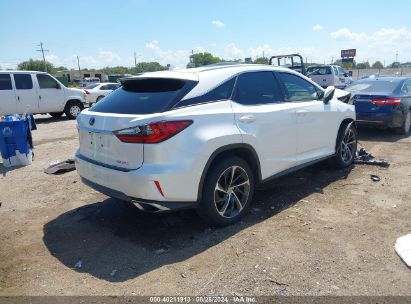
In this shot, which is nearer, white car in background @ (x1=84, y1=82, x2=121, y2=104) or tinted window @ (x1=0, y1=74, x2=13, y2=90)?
tinted window @ (x1=0, y1=74, x2=13, y2=90)

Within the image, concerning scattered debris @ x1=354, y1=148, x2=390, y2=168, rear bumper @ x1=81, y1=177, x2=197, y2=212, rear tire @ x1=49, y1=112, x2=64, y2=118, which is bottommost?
scattered debris @ x1=354, y1=148, x2=390, y2=168

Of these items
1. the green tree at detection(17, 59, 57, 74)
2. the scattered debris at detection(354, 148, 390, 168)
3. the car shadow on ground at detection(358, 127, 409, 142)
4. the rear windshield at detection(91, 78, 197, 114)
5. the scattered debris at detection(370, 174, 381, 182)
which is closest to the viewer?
the rear windshield at detection(91, 78, 197, 114)

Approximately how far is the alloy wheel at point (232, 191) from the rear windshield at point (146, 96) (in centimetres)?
99

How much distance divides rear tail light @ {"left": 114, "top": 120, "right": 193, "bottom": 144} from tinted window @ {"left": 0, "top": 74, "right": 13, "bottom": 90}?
11743mm

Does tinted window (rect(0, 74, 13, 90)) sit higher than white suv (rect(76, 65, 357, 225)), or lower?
higher

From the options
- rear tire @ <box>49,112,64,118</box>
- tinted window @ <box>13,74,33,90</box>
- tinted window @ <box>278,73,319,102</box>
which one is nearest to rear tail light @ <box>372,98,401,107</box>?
tinted window @ <box>278,73,319,102</box>

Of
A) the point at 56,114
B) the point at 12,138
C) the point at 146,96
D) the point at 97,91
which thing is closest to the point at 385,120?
the point at 146,96

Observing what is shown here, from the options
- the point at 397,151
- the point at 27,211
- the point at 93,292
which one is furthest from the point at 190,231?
the point at 397,151

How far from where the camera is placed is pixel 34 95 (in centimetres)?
1366

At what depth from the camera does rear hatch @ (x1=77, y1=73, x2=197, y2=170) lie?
351 cm

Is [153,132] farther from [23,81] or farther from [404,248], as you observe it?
[23,81]

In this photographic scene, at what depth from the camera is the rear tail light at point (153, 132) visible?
3.41 m

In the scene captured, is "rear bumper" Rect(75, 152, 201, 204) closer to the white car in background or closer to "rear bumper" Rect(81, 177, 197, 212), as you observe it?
"rear bumper" Rect(81, 177, 197, 212)

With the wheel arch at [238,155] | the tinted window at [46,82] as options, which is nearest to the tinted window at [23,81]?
the tinted window at [46,82]
